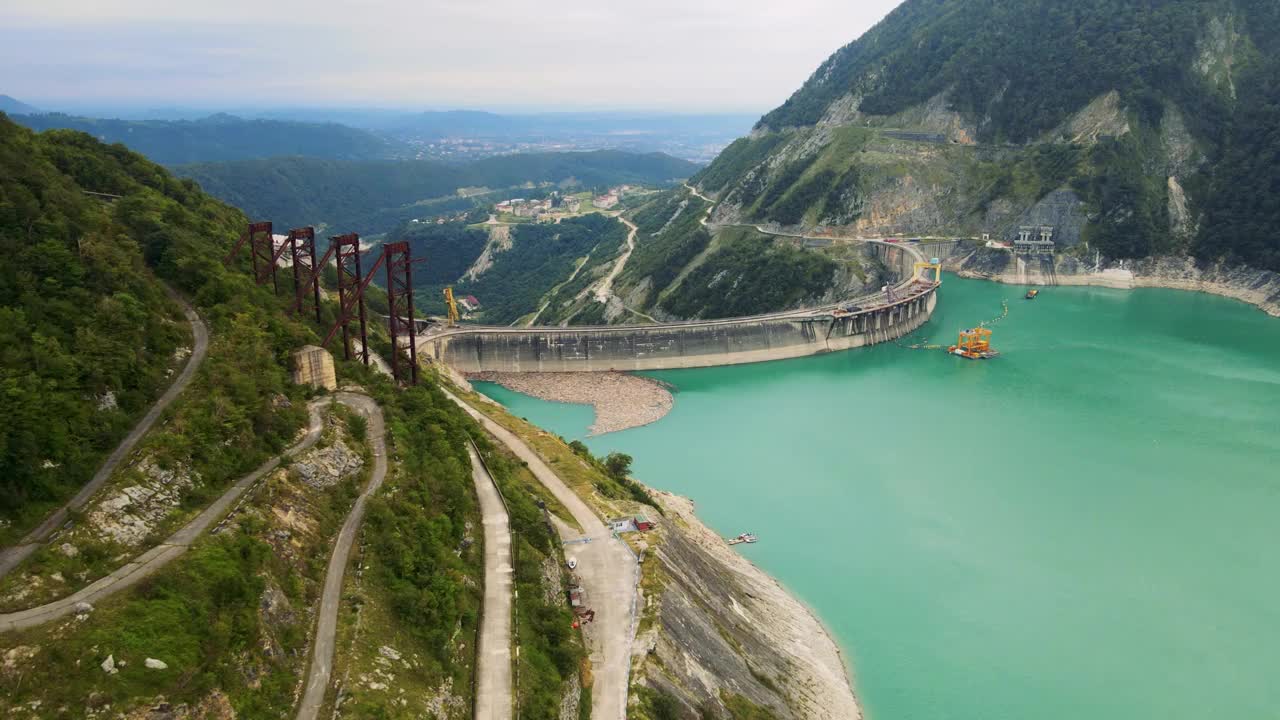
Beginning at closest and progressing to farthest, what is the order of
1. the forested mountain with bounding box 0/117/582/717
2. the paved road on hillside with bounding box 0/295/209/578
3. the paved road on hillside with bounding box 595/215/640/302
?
the forested mountain with bounding box 0/117/582/717 → the paved road on hillside with bounding box 0/295/209/578 → the paved road on hillside with bounding box 595/215/640/302

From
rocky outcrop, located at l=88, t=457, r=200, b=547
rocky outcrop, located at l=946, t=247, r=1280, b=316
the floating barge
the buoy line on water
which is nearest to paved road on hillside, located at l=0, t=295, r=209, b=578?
rocky outcrop, located at l=88, t=457, r=200, b=547

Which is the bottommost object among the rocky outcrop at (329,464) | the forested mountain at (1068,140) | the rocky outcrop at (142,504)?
the rocky outcrop at (329,464)

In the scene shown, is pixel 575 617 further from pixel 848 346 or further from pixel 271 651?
pixel 848 346

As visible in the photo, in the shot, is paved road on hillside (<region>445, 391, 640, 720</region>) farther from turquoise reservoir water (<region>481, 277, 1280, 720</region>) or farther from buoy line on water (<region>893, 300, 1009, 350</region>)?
buoy line on water (<region>893, 300, 1009, 350</region>)

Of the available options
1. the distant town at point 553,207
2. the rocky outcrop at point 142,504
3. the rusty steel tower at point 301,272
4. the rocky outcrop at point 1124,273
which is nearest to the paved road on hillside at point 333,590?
the rocky outcrop at point 142,504

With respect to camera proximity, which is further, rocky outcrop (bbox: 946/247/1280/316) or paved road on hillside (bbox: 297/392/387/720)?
rocky outcrop (bbox: 946/247/1280/316)

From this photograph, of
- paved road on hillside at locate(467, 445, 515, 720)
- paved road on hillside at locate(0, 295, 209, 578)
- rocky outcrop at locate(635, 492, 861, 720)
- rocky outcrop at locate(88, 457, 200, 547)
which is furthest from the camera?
rocky outcrop at locate(635, 492, 861, 720)

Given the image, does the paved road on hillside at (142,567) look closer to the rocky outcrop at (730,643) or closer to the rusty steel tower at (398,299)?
the rusty steel tower at (398,299)
